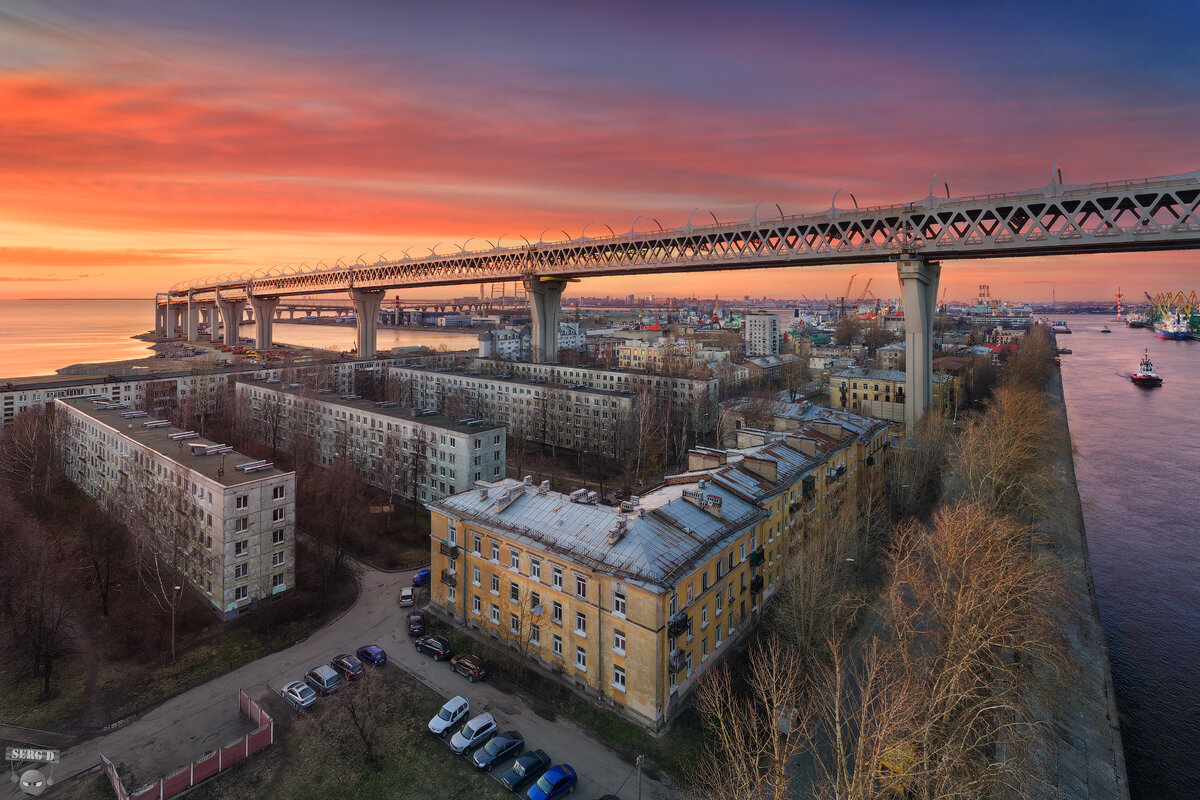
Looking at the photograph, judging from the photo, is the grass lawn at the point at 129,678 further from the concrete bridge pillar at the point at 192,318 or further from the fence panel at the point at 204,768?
the concrete bridge pillar at the point at 192,318

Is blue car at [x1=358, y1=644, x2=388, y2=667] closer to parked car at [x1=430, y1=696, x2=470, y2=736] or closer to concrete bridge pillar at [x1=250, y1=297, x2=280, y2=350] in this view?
parked car at [x1=430, y1=696, x2=470, y2=736]

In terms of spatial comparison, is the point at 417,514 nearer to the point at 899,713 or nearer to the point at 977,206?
the point at 899,713

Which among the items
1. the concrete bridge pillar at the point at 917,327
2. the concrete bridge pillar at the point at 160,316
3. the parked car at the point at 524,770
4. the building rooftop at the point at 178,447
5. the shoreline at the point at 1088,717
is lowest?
the shoreline at the point at 1088,717

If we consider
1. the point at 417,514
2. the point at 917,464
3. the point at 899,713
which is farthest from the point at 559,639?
the point at 917,464

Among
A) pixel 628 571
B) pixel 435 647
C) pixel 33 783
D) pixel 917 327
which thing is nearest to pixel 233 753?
pixel 33 783

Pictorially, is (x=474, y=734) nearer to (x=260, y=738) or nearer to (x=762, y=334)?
(x=260, y=738)

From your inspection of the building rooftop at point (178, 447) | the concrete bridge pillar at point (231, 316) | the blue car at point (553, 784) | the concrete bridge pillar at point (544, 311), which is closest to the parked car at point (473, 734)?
the blue car at point (553, 784)
